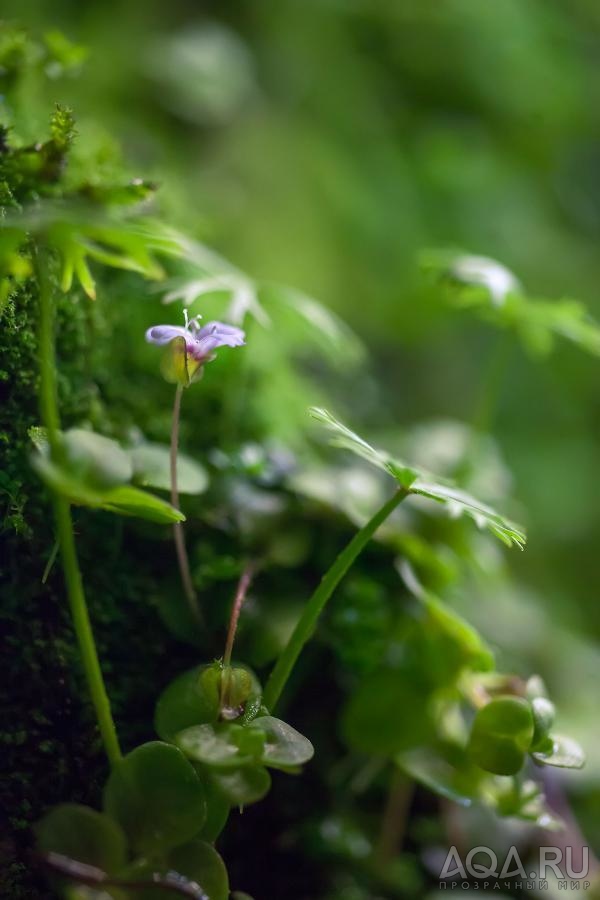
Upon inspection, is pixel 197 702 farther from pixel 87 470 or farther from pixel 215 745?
pixel 87 470

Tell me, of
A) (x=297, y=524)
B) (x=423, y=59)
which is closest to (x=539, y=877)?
(x=297, y=524)

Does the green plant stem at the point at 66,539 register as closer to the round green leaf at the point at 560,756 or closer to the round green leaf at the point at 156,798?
the round green leaf at the point at 156,798

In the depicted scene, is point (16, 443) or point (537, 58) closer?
point (16, 443)

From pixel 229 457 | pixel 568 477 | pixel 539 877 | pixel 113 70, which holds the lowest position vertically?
pixel 539 877

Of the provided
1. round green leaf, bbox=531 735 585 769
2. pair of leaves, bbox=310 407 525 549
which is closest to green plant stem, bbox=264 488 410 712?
pair of leaves, bbox=310 407 525 549

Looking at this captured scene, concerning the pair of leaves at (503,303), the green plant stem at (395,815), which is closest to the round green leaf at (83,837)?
the green plant stem at (395,815)

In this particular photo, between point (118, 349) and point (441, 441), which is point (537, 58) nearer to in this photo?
point (441, 441)

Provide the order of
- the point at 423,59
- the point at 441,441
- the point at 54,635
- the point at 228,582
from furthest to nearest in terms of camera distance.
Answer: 1. the point at 423,59
2. the point at 441,441
3. the point at 228,582
4. the point at 54,635
